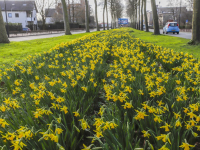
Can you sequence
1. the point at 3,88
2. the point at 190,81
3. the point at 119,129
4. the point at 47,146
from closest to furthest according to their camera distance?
the point at 47,146, the point at 119,129, the point at 190,81, the point at 3,88

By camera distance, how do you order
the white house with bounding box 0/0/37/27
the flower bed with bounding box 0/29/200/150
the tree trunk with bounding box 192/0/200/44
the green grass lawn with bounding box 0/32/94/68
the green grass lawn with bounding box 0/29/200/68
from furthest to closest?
1. the white house with bounding box 0/0/37/27
2. the tree trunk with bounding box 192/0/200/44
3. the green grass lawn with bounding box 0/29/200/68
4. the green grass lawn with bounding box 0/32/94/68
5. the flower bed with bounding box 0/29/200/150

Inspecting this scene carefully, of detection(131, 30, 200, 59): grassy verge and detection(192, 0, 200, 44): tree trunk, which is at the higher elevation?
detection(192, 0, 200, 44): tree trunk

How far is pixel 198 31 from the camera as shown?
9.79m

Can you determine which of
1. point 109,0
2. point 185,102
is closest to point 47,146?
point 185,102

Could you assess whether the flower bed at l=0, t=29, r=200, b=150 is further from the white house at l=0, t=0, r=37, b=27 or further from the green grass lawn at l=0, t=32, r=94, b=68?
the white house at l=0, t=0, r=37, b=27

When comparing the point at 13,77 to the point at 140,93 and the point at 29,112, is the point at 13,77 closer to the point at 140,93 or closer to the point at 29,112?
the point at 29,112

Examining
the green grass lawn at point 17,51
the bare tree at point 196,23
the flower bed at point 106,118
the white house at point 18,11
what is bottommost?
the flower bed at point 106,118

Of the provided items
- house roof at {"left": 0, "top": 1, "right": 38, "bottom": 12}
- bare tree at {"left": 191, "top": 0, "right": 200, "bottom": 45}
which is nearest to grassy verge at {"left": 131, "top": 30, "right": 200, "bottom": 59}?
bare tree at {"left": 191, "top": 0, "right": 200, "bottom": 45}

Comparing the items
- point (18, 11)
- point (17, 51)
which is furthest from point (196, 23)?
point (18, 11)

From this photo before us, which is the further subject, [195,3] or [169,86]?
[195,3]

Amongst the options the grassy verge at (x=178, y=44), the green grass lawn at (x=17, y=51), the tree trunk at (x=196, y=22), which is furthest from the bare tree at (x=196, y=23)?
the green grass lawn at (x=17, y=51)

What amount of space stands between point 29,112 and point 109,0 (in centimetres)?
4670

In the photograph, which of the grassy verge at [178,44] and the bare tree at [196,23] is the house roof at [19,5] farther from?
the bare tree at [196,23]

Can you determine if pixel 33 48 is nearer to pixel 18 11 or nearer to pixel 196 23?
pixel 196 23
